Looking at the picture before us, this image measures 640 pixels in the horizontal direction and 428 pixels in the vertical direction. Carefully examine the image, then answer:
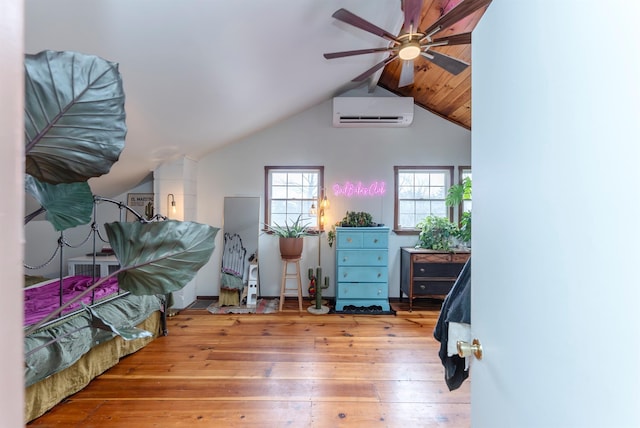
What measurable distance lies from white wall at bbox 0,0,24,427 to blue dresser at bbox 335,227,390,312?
3.31 meters

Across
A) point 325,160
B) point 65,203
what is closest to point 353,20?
point 65,203

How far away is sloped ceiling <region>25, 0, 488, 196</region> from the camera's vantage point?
1.42 metres

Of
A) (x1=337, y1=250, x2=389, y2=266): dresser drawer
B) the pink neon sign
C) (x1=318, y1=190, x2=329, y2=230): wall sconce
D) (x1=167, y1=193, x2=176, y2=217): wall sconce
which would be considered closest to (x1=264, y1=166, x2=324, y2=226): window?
(x1=318, y1=190, x2=329, y2=230): wall sconce

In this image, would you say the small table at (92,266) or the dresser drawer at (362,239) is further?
the dresser drawer at (362,239)

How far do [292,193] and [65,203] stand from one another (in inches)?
134

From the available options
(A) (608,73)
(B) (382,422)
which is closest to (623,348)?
(A) (608,73)

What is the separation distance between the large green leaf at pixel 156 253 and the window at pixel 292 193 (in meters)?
3.30

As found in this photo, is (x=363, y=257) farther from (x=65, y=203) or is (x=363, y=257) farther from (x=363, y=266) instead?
(x=65, y=203)

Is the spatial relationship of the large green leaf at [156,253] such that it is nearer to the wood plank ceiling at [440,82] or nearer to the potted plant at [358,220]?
the wood plank ceiling at [440,82]

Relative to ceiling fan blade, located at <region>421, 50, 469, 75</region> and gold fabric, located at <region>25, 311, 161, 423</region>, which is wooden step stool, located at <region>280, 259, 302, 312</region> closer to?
gold fabric, located at <region>25, 311, 161, 423</region>

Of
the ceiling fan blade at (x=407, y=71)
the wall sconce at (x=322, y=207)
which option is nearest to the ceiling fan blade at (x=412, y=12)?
the ceiling fan blade at (x=407, y=71)

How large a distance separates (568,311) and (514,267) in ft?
0.57

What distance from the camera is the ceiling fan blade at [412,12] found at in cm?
Answer: 161

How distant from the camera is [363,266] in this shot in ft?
11.8
